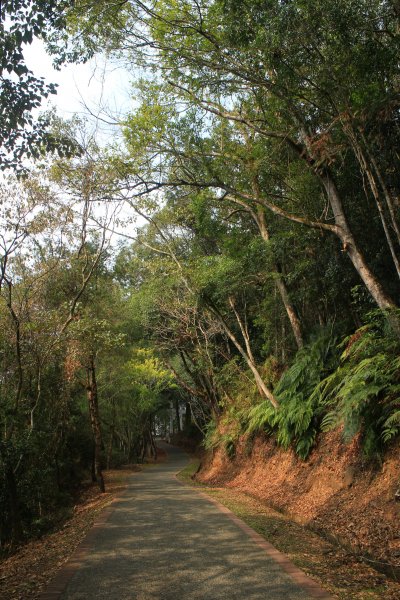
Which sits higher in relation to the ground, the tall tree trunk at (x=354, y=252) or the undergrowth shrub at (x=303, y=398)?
the tall tree trunk at (x=354, y=252)

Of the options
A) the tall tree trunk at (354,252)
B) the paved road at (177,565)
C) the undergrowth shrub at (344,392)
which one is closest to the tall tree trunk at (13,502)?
the paved road at (177,565)

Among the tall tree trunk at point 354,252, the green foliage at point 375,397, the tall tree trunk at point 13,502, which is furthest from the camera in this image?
the tall tree trunk at point 13,502

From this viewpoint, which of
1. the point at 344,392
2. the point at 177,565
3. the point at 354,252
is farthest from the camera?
the point at 354,252

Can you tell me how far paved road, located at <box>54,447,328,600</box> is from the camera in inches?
200

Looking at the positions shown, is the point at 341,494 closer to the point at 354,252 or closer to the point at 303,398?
the point at 303,398

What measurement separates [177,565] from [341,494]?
14.3 ft

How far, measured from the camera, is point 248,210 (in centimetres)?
1457

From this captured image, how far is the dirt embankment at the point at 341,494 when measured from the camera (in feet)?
23.5

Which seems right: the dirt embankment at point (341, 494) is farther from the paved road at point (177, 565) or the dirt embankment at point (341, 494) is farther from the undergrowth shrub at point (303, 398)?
the paved road at point (177, 565)

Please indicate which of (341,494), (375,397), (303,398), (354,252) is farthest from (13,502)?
(354,252)

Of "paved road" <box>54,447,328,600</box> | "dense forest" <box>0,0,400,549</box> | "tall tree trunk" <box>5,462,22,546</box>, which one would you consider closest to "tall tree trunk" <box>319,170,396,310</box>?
"dense forest" <box>0,0,400,549</box>

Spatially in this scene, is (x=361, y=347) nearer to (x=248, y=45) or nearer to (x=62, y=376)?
(x=248, y=45)

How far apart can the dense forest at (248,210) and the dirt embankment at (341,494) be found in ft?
1.78

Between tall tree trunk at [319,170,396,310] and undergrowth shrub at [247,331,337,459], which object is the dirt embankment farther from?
tall tree trunk at [319,170,396,310]
